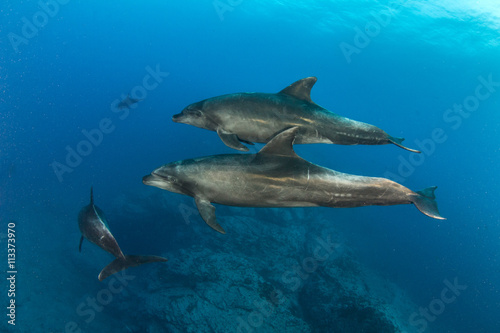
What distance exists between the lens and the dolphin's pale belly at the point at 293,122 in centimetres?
548

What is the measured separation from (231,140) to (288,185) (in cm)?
156

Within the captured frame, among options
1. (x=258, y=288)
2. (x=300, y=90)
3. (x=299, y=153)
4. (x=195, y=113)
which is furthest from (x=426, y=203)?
(x=299, y=153)

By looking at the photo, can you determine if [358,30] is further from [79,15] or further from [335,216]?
[79,15]

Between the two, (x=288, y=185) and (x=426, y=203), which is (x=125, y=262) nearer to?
(x=288, y=185)

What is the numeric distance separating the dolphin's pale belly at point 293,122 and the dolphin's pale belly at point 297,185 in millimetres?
1005

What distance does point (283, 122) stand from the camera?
5469 mm

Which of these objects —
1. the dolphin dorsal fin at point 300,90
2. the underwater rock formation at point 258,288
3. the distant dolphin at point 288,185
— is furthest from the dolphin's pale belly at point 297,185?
the underwater rock formation at point 258,288

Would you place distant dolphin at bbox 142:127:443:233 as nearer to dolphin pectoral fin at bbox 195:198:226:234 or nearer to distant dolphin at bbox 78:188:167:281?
dolphin pectoral fin at bbox 195:198:226:234

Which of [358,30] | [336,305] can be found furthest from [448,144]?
[336,305]

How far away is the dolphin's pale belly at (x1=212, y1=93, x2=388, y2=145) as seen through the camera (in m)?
5.48

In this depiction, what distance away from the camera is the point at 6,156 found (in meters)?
36.0

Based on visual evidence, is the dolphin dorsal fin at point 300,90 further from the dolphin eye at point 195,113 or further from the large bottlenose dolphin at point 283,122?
the dolphin eye at point 195,113

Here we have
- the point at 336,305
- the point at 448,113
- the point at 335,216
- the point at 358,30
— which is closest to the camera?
the point at 336,305

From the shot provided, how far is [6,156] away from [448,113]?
112m
